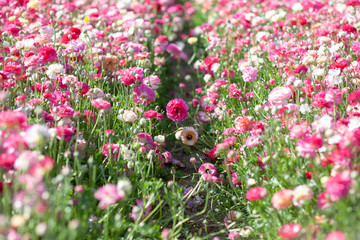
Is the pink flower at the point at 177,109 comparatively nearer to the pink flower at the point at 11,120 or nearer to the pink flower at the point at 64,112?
the pink flower at the point at 64,112

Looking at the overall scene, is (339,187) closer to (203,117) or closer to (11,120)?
(11,120)

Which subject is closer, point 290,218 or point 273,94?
point 290,218

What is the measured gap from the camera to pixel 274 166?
7.73ft

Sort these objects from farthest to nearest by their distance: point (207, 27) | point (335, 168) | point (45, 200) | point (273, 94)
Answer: point (207, 27), point (273, 94), point (335, 168), point (45, 200)

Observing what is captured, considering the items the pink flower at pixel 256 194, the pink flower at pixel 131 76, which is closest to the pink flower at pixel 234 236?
the pink flower at pixel 256 194

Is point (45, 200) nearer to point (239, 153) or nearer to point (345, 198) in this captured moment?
point (345, 198)

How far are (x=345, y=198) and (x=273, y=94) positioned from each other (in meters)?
0.99

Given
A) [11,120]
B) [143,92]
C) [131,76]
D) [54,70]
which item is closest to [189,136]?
[143,92]

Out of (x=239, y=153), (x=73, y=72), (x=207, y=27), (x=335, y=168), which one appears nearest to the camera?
(x=335, y=168)

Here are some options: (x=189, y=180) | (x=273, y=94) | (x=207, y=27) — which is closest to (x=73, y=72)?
(x=189, y=180)

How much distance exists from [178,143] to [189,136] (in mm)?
536

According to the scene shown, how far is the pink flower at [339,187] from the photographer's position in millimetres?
1792

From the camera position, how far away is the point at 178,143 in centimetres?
381

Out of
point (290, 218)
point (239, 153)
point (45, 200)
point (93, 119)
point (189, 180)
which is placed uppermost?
point (45, 200)
